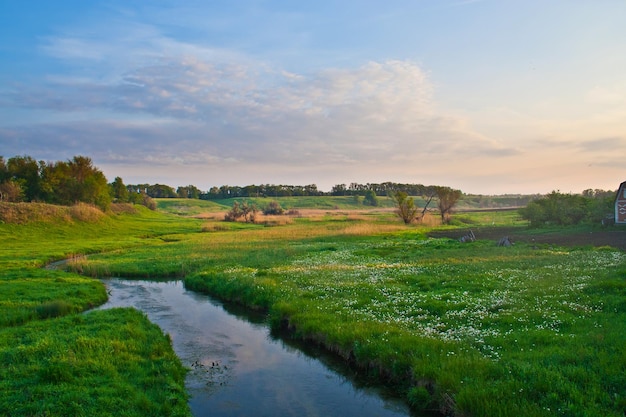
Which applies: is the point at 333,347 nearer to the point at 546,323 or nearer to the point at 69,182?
the point at 546,323

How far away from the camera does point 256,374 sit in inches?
555

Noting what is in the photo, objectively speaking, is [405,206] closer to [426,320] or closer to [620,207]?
[620,207]

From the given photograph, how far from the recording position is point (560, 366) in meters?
10.7

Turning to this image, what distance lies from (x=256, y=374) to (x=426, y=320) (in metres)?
6.78

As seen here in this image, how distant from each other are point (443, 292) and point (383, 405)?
9.63 meters

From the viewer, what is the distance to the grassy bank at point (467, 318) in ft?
32.8

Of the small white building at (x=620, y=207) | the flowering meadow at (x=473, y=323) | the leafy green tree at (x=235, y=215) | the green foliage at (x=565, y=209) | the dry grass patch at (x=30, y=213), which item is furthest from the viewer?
the leafy green tree at (x=235, y=215)

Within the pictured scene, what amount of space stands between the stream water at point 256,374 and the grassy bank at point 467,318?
0.87m

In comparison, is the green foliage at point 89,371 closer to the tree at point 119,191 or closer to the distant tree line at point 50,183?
the distant tree line at point 50,183

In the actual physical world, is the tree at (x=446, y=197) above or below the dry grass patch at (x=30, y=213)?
above

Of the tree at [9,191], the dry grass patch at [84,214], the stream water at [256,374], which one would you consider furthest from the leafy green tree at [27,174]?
the stream water at [256,374]

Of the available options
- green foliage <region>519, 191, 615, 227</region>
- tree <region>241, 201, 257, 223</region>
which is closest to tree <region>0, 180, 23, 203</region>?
tree <region>241, 201, 257, 223</region>

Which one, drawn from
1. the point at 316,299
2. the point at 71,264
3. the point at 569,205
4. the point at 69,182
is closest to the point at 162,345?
the point at 316,299

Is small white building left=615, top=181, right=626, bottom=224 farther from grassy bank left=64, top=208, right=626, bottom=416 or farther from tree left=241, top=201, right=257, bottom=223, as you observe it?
tree left=241, top=201, right=257, bottom=223
